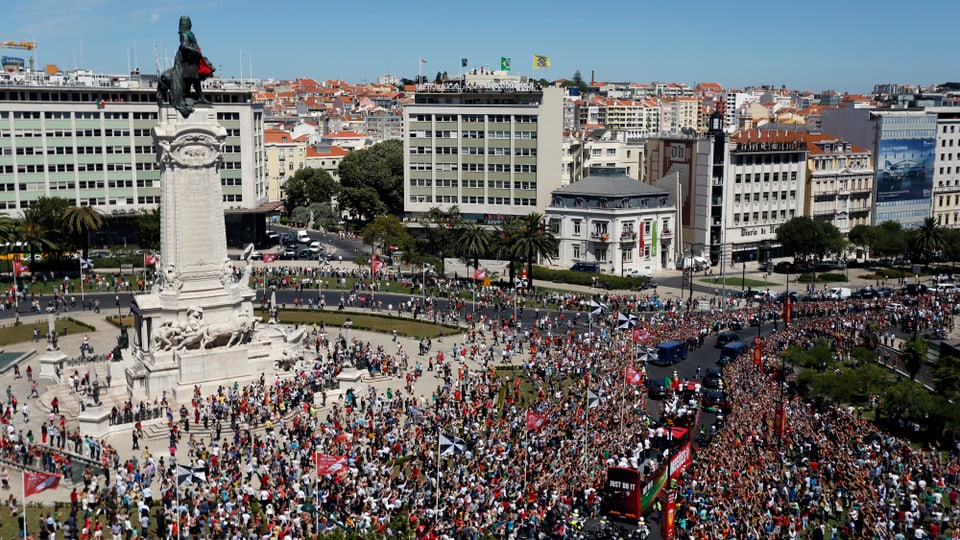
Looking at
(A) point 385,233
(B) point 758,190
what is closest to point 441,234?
(A) point 385,233

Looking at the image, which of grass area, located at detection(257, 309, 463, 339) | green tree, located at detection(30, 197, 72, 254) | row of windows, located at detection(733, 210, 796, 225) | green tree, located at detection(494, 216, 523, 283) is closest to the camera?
grass area, located at detection(257, 309, 463, 339)

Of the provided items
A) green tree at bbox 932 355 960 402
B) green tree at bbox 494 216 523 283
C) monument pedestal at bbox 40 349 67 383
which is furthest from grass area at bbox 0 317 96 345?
green tree at bbox 932 355 960 402

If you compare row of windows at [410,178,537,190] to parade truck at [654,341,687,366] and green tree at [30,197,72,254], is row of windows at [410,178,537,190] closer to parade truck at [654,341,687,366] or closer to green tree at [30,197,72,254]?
green tree at [30,197,72,254]

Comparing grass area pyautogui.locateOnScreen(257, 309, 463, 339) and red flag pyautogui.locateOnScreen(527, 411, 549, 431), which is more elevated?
red flag pyautogui.locateOnScreen(527, 411, 549, 431)

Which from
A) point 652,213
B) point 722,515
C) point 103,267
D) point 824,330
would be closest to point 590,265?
point 652,213

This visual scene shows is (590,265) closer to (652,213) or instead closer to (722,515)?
(652,213)

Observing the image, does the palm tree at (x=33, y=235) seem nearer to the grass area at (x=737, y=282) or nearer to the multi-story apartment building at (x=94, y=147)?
the multi-story apartment building at (x=94, y=147)

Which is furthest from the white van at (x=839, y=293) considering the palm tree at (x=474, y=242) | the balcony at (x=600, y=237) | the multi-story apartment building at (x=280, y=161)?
the multi-story apartment building at (x=280, y=161)

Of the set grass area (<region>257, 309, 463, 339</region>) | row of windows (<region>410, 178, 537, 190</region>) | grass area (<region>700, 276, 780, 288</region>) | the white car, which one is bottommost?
grass area (<region>257, 309, 463, 339</region>)
